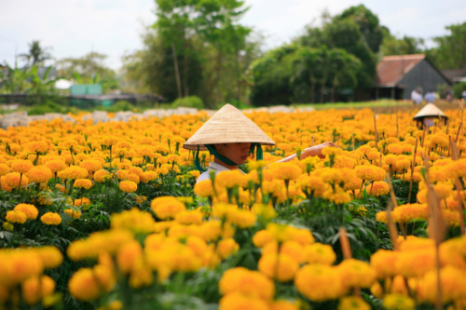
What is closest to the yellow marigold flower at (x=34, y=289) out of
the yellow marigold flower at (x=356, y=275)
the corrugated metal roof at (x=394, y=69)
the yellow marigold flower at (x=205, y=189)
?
the yellow marigold flower at (x=205, y=189)

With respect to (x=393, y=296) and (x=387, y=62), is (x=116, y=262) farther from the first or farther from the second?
(x=387, y=62)

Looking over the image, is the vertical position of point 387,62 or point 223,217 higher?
point 387,62

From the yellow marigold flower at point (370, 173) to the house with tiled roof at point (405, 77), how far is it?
41.7 metres

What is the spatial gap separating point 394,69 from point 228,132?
151 ft

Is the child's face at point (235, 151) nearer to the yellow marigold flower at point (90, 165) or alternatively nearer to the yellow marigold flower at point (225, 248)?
the yellow marigold flower at point (90, 165)

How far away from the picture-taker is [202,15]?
35156 mm

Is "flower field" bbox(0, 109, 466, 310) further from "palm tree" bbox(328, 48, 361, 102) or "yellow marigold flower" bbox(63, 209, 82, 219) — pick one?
"palm tree" bbox(328, 48, 361, 102)

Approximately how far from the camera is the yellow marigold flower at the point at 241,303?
→ 3.13 feet

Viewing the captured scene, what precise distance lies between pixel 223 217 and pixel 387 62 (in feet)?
163

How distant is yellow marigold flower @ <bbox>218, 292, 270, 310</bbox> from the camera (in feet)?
3.13

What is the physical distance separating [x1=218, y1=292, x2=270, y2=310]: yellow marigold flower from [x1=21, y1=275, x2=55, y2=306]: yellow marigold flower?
0.50 meters

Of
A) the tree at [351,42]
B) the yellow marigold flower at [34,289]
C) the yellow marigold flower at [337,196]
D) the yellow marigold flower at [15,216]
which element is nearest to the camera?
the yellow marigold flower at [34,289]

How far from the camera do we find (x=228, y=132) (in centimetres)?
275

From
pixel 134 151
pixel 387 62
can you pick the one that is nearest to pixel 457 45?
pixel 387 62
